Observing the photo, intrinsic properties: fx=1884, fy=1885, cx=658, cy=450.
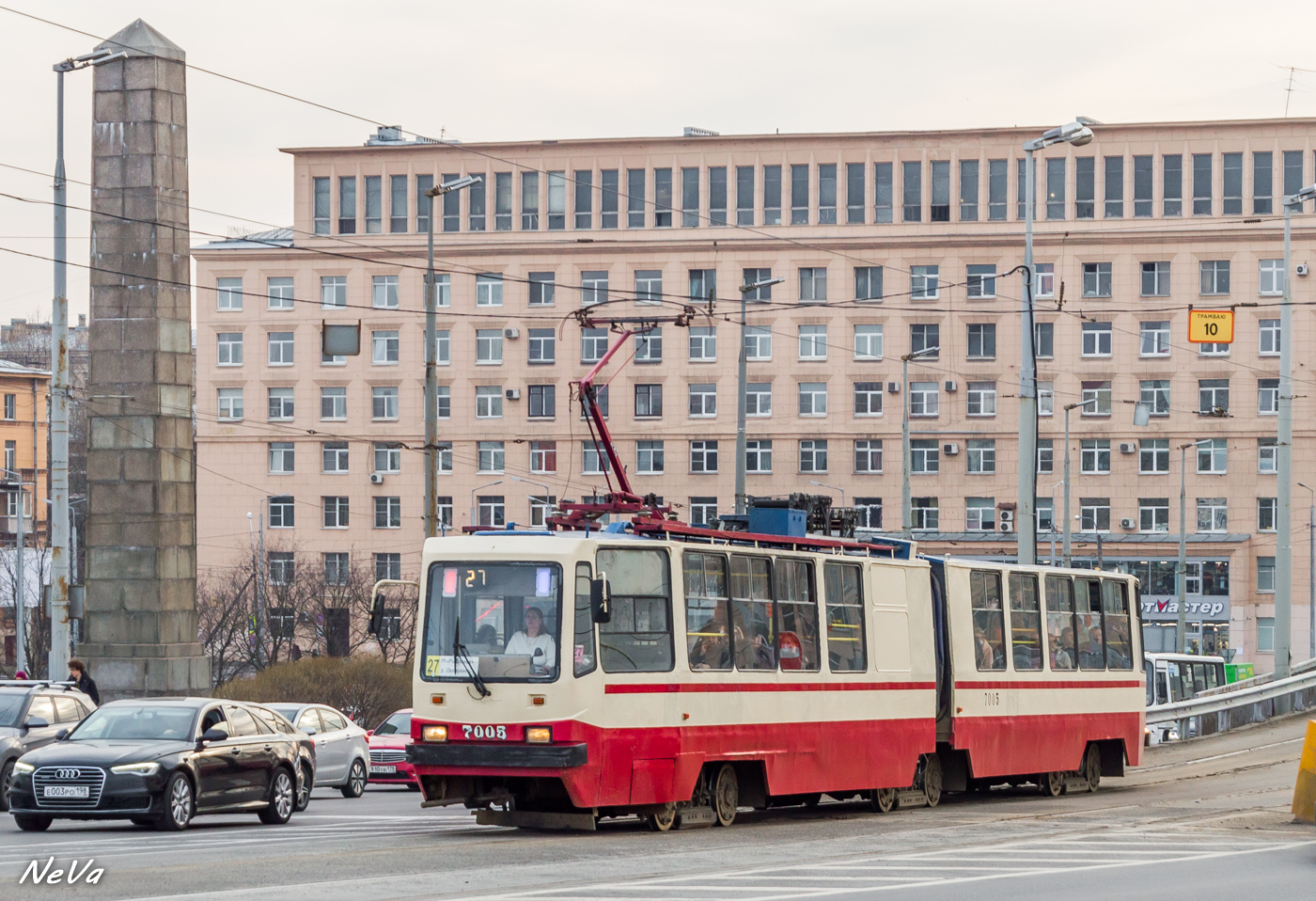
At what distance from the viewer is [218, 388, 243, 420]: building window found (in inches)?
3314

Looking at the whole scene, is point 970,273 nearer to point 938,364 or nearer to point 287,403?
point 938,364

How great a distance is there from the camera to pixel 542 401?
8200 centimetres

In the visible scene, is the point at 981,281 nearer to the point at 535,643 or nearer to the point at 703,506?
the point at 703,506

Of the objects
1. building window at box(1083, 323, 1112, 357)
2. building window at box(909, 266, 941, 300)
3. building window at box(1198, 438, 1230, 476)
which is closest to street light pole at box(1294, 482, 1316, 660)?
building window at box(1198, 438, 1230, 476)

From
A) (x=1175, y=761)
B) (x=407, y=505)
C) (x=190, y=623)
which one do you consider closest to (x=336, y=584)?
(x=407, y=505)

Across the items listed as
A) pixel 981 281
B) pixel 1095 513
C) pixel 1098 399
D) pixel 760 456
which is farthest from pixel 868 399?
pixel 1095 513

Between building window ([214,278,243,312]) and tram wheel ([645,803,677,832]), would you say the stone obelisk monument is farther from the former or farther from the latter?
building window ([214,278,243,312])

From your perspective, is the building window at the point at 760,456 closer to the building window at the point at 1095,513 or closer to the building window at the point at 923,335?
the building window at the point at 923,335

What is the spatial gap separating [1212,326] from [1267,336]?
44.9 meters

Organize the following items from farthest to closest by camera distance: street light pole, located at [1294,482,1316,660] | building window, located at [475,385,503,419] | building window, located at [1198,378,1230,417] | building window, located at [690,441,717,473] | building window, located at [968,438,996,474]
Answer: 1. building window, located at [475,385,503,419]
2. building window, located at [690,441,717,473]
3. building window, located at [968,438,996,474]
4. building window, located at [1198,378,1230,417]
5. street light pole, located at [1294,482,1316,660]

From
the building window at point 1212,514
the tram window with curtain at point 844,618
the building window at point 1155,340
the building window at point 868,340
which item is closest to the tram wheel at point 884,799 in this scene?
the tram window with curtain at point 844,618

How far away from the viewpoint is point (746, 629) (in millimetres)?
17422

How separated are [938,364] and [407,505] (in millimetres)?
23758

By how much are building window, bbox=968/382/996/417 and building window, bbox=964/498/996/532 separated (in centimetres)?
363
